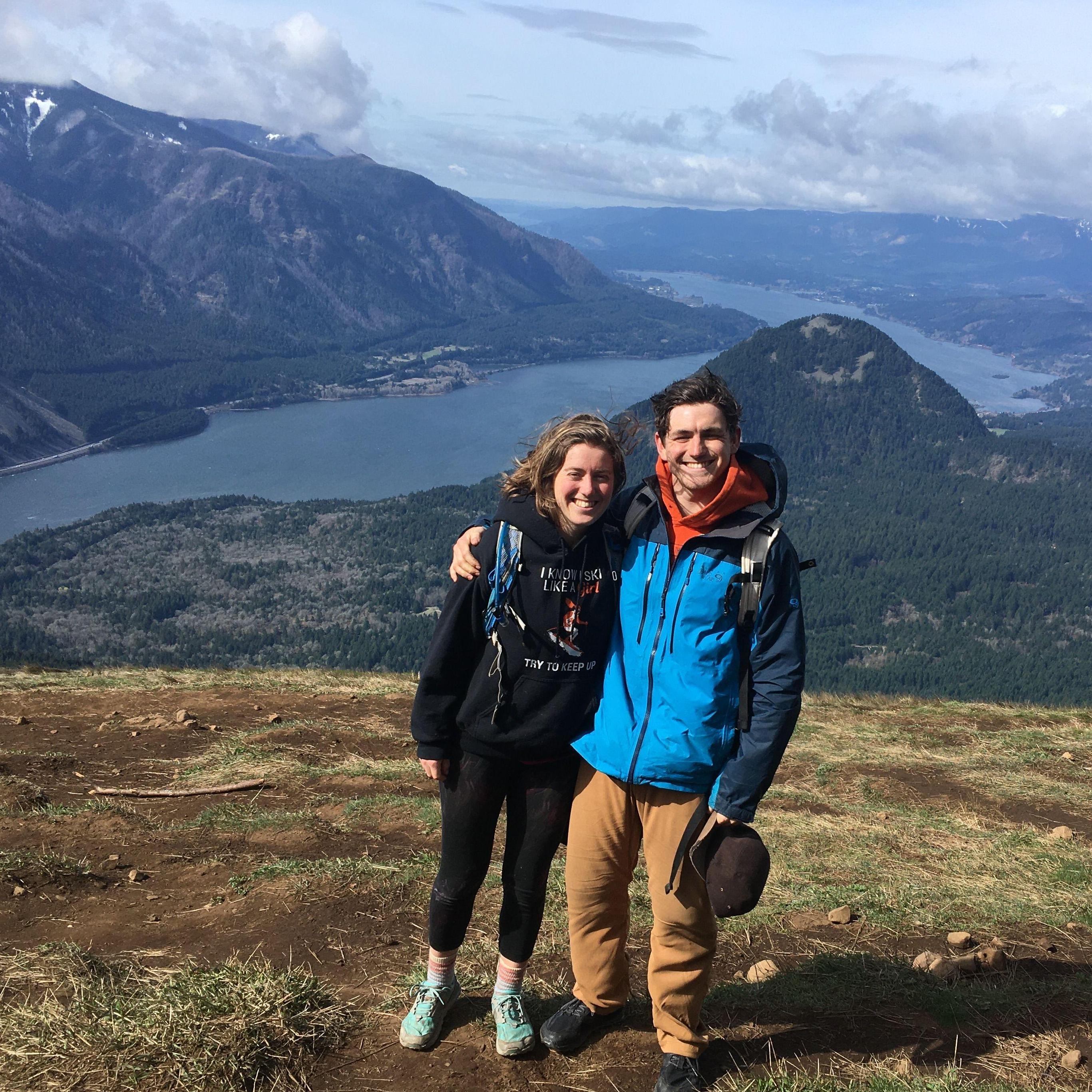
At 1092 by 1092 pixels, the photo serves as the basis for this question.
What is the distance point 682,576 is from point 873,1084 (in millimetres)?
2508

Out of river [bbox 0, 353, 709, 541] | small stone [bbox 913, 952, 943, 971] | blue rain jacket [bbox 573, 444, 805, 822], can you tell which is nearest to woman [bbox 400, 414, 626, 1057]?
blue rain jacket [bbox 573, 444, 805, 822]

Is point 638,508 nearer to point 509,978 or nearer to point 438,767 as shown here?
point 438,767

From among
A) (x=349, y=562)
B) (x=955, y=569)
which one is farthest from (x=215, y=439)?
(x=955, y=569)

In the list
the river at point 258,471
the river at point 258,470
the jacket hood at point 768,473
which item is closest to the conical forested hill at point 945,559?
the river at point 258,470

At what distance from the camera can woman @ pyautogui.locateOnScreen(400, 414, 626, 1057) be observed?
13.6 feet

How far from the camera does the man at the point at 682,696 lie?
3.99m

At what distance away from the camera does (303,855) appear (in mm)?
7449

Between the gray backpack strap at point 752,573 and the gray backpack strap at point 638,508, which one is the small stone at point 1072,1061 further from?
the gray backpack strap at point 638,508

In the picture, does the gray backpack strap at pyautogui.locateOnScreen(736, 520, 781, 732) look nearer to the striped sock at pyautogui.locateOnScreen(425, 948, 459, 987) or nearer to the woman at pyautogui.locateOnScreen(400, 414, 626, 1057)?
the woman at pyautogui.locateOnScreen(400, 414, 626, 1057)

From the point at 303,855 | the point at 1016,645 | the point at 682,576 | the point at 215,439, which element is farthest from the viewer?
the point at 215,439

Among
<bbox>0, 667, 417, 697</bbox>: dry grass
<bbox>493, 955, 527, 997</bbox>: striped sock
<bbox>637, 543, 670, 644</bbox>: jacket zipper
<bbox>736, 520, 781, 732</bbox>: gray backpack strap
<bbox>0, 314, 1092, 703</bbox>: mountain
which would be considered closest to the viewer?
<bbox>736, 520, 781, 732</bbox>: gray backpack strap

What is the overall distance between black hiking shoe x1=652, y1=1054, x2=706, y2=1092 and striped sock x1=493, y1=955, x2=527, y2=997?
31.1 inches

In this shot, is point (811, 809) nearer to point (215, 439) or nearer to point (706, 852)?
point (706, 852)

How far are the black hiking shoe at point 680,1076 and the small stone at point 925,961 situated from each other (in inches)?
87.2
